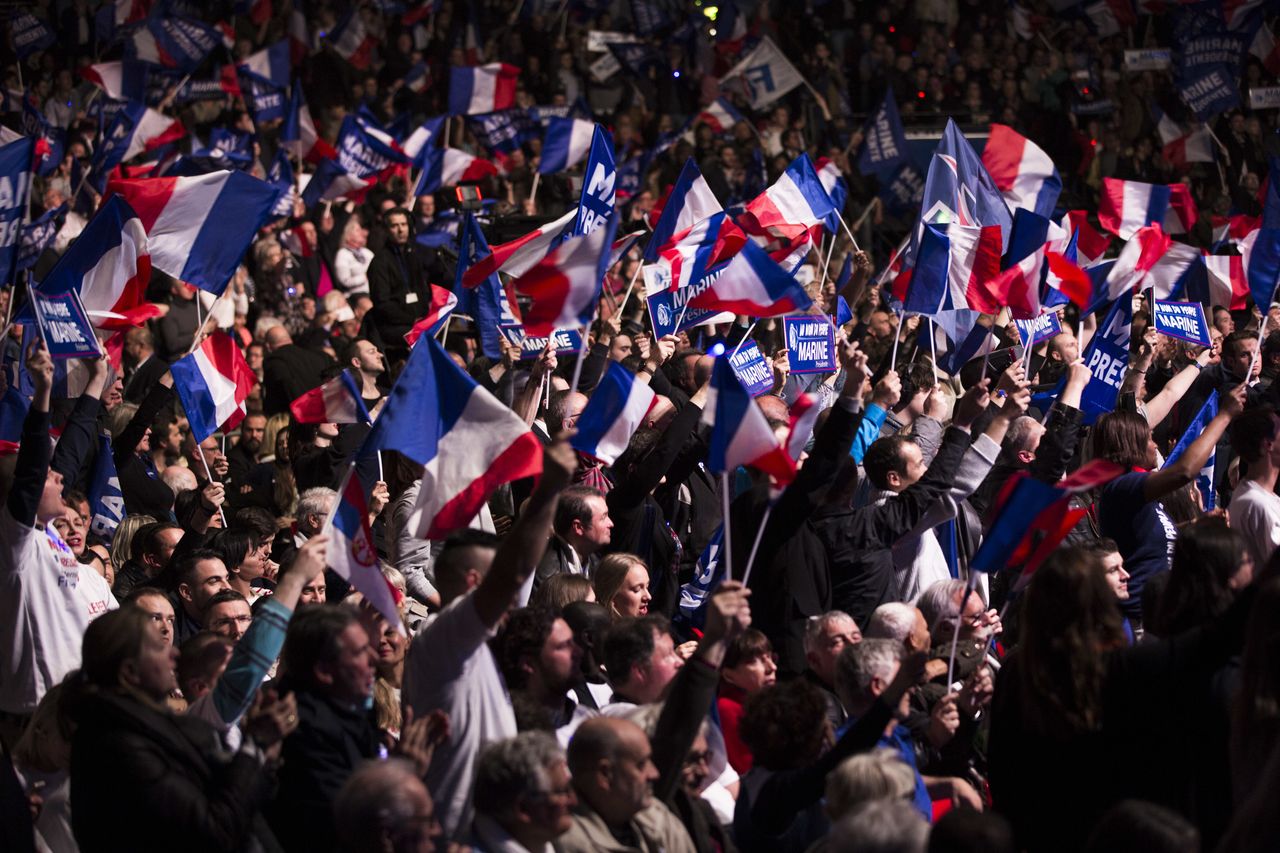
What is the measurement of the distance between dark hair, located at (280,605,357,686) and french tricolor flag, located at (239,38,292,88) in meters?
13.5

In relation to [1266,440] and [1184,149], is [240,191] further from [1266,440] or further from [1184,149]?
[1184,149]

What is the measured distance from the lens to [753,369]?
30.2 ft

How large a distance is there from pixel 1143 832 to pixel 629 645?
85.8 inches

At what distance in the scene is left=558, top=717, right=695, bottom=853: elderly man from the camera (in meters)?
4.44

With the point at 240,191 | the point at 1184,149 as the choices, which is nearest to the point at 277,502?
the point at 240,191

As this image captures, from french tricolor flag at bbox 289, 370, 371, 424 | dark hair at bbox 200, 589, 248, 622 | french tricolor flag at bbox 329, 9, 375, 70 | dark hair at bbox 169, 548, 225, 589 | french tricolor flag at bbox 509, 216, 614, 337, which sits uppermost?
french tricolor flag at bbox 509, 216, 614, 337

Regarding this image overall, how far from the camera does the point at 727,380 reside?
18.0 ft

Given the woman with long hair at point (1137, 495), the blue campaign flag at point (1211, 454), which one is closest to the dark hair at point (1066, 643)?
the woman with long hair at point (1137, 495)

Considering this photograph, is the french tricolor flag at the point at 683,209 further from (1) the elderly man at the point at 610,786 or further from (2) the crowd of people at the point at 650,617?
(1) the elderly man at the point at 610,786

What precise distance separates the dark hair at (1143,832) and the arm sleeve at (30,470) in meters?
3.66

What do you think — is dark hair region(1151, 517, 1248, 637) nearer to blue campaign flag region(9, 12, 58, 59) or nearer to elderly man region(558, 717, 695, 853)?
elderly man region(558, 717, 695, 853)

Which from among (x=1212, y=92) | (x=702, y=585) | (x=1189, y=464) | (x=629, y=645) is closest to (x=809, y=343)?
(x=702, y=585)

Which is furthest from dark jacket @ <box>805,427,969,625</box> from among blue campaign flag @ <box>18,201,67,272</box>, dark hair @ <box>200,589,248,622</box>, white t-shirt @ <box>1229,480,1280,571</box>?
blue campaign flag @ <box>18,201,67,272</box>

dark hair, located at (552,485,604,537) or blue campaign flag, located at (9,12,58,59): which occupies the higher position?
dark hair, located at (552,485,604,537)
